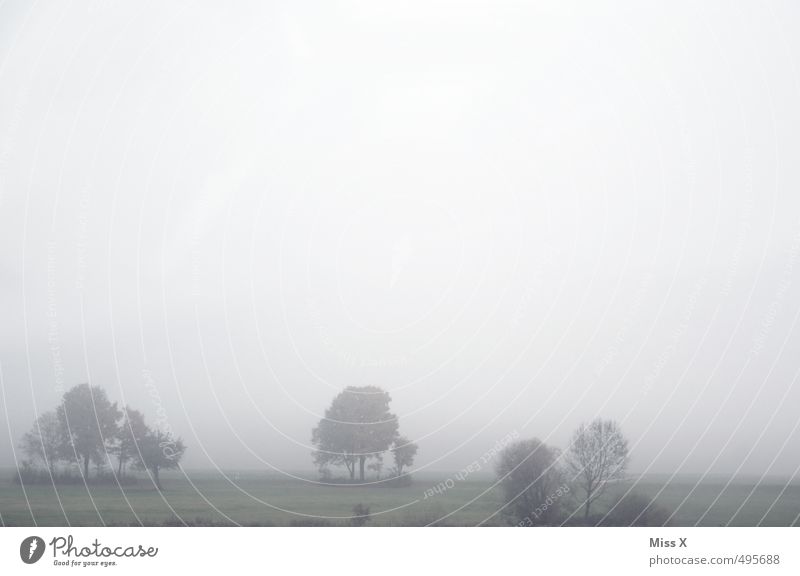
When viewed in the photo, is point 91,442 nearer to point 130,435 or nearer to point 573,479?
point 130,435

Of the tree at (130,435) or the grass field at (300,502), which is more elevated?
the tree at (130,435)

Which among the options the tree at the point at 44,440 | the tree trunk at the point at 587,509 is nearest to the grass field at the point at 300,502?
the tree trunk at the point at 587,509

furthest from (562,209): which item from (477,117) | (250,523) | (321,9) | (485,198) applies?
(250,523)

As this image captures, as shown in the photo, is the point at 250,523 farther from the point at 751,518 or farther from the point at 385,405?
the point at 751,518

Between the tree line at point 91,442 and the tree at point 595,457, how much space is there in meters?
3.33

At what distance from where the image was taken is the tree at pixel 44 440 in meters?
6.45

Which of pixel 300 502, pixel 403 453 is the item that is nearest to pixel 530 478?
pixel 403 453

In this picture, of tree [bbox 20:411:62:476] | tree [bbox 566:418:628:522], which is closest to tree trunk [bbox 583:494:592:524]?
tree [bbox 566:418:628:522]

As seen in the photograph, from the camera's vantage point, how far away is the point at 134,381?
6.44 metres

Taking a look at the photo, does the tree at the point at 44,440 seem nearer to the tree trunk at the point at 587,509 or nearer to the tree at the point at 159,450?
the tree at the point at 159,450

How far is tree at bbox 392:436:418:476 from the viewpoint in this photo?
Answer: 657 cm

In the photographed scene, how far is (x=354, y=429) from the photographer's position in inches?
261

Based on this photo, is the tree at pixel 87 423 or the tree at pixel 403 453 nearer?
the tree at pixel 87 423
